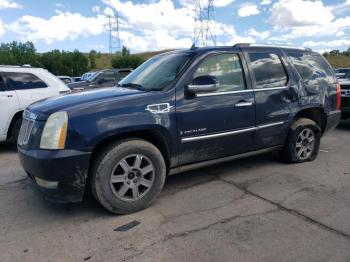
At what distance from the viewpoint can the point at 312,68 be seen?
571 cm

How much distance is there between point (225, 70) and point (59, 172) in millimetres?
2443

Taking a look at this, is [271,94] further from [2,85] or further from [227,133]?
[2,85]

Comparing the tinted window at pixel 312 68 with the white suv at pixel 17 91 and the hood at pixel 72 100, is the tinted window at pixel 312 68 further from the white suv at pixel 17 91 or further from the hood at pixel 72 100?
the white suv at pixel 17 91

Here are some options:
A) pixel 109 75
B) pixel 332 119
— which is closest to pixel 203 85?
pixel 332 119

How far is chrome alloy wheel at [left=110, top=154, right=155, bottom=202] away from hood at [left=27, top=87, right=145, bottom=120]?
73 cm

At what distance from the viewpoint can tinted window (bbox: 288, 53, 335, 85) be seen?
18.1ft

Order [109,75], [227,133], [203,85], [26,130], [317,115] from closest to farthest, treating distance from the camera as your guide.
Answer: [26,130] → [203,85] → [227,133] → [317,115] → [109,75]

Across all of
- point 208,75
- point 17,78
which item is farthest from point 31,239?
point 17,78

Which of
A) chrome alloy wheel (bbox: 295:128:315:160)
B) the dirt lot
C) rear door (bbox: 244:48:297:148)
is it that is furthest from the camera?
chrome alloy wheel (bbox: 295:128:315:160)

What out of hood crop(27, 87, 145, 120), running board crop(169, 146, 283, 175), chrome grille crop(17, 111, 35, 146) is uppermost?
hood crop(27, 87, 145, 120)

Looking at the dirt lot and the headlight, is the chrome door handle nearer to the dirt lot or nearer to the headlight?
the dirt lot

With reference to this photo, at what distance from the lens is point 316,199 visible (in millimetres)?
4254

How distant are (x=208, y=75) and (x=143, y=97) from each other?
935 mm

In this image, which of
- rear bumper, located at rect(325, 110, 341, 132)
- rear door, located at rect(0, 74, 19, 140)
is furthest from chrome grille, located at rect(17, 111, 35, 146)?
rear bumper, located at rect(325, 110, 341, 132)
